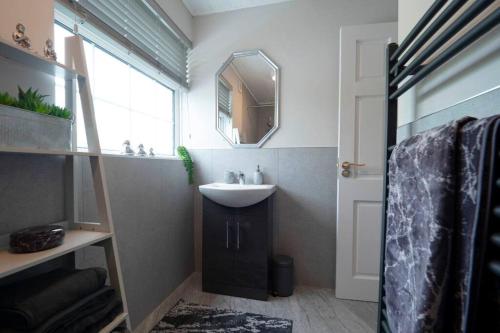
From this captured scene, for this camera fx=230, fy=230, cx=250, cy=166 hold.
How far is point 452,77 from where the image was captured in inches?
25.6

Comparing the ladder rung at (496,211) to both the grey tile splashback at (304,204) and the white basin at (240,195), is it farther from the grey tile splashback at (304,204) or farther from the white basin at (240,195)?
the grey tile splashback at (304,204)

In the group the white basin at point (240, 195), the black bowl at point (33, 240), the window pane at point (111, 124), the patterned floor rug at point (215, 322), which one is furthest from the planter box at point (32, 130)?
the patterned floor rug at point (215, 322)

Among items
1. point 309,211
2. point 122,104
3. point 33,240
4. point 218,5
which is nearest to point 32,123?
point 33,240

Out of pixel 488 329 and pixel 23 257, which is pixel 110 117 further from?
pixel 488 329

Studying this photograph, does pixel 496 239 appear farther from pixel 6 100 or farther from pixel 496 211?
pixel 6 100

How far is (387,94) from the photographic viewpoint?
916 millimetres

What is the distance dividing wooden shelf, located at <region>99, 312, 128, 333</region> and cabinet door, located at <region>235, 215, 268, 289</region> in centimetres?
99

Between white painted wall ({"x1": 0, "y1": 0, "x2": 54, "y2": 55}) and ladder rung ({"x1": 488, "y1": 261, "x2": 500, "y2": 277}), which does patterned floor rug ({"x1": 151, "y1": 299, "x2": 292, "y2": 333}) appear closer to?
ladder rung ({"x1": 488, "y1": 261, "x2": 500, "y2": 277})

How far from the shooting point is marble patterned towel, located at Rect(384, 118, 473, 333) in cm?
45

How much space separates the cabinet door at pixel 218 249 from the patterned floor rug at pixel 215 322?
0.78 feet

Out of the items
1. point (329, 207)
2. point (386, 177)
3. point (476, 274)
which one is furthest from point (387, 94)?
point (329, 207)

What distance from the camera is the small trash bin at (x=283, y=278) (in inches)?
69.8

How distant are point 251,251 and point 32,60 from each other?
1.56 metres

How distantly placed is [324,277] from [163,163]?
1.58 metres
